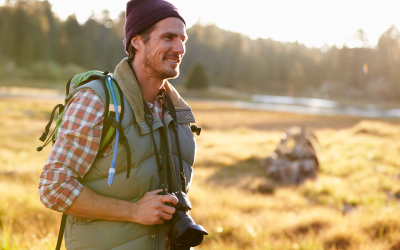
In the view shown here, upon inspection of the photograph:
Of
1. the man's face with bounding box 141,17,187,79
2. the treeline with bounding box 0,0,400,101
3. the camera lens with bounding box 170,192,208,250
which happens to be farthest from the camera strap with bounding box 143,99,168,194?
the treeline with bounding box 0,0,400,101

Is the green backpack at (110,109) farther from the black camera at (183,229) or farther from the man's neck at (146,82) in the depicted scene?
the black camera at (183,229)

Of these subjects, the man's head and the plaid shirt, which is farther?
the man's head

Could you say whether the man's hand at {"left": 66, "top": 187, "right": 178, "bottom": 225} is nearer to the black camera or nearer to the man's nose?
the black camera

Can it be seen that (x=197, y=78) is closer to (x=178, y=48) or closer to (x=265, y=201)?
(x=265, y=201)

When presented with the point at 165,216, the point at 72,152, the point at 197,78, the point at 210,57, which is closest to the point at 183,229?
the point at 165,216

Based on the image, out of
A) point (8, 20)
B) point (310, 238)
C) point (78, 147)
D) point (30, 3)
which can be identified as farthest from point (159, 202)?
point (30, 3)

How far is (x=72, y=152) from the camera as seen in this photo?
62.2 inches

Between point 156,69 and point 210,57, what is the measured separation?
97759 mm

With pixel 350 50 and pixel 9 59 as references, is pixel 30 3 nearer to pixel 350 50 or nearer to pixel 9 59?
pixel 9 59

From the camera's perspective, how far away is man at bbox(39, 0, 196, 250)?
159 cm

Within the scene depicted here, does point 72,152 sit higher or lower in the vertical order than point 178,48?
lower

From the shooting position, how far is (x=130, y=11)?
1934mm

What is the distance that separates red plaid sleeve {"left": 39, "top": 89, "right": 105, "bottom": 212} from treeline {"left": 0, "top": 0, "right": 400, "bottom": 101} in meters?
42.6

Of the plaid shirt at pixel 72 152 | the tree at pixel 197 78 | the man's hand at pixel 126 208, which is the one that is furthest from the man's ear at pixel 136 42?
the tree at pixel 197 78
